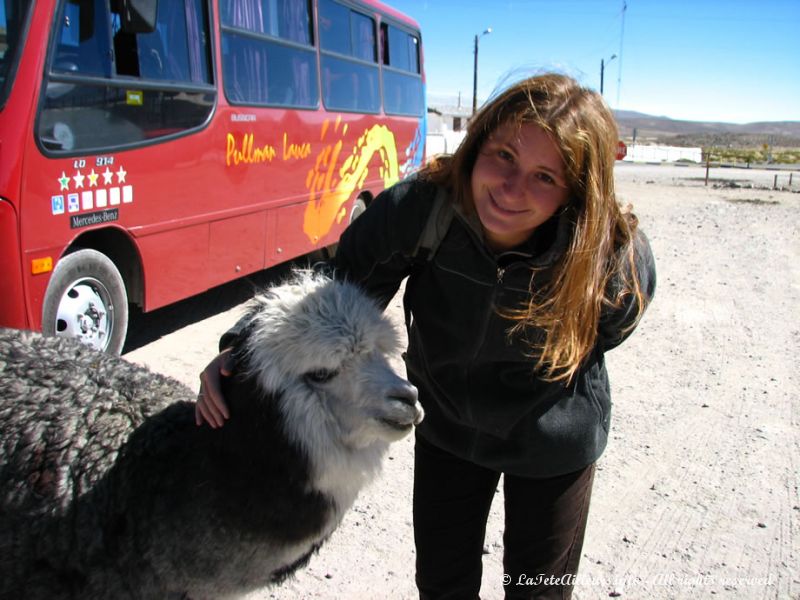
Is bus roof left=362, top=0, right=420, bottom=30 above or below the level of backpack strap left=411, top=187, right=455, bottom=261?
above

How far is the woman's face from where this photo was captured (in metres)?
1.79

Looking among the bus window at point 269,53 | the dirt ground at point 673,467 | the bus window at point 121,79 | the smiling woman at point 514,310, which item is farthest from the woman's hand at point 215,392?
the bus window at point 269,53

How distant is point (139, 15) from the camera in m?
4.34

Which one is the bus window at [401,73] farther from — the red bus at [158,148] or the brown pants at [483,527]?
the brown pants at [483,527]

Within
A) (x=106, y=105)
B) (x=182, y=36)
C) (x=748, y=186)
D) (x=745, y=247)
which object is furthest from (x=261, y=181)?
(x=748, y=186)

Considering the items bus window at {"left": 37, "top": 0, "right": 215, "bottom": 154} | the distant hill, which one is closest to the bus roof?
bus window at {"left": 37, "top": 0, "right": 215, "bottom": 154}

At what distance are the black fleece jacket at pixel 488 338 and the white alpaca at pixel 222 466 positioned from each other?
0.55ft

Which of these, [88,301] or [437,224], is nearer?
[437,224]

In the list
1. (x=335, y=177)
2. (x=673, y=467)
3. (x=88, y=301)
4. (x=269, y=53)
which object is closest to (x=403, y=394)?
(x=673, y=467)

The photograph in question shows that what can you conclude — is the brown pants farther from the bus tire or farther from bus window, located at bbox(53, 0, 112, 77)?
bus window, located at bbox(53, 0, 112, 77)

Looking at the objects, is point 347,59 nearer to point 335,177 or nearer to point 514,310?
point 335,177

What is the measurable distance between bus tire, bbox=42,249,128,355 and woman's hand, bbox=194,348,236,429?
2607 mm

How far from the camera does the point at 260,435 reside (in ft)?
6.13

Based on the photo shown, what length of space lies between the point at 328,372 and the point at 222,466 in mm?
421
